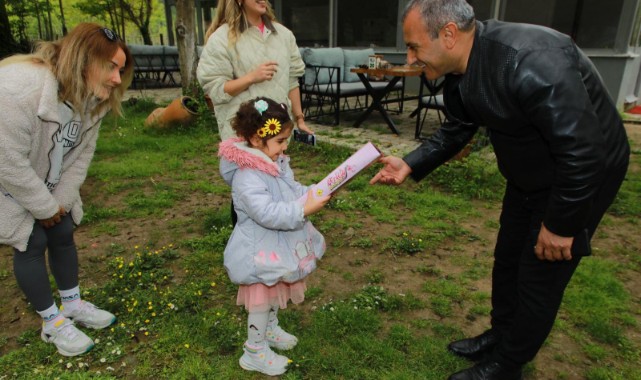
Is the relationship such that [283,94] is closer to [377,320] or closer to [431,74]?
[431,74]

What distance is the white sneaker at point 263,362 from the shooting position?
2.40 metres

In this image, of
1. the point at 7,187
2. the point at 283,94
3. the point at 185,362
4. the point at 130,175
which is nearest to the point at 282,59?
the point at 283,94

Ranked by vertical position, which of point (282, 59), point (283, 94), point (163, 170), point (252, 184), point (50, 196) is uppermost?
point (282, 59)

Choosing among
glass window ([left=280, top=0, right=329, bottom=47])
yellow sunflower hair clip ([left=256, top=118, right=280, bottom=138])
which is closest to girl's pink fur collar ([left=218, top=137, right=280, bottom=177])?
yellow sunflower hair clip ([left=256, top=118, right=280, bottom=138])

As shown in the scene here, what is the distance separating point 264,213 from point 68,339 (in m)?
1.53

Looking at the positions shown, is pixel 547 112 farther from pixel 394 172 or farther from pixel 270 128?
pixel 270 128

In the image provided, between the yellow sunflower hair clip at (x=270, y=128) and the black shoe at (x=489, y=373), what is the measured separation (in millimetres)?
1594

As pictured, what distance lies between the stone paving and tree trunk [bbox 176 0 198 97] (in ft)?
9.18

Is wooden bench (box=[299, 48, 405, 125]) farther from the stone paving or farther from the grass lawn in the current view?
the grass lawn

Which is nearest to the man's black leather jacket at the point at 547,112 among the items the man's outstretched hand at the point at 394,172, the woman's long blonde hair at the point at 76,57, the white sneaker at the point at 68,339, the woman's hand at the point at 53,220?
the man's outstretched hand at the point at 394,172

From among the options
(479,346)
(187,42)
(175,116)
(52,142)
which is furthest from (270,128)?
(187,42)

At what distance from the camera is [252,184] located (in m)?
2.08

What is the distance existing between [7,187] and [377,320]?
2200 mm

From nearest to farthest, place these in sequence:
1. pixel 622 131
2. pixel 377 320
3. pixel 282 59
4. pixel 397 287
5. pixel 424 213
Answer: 1. pixel 622 131
2. pixel 377 320
3. pixel 282 59
4. pixel 397 287
5. pixel 424 213
